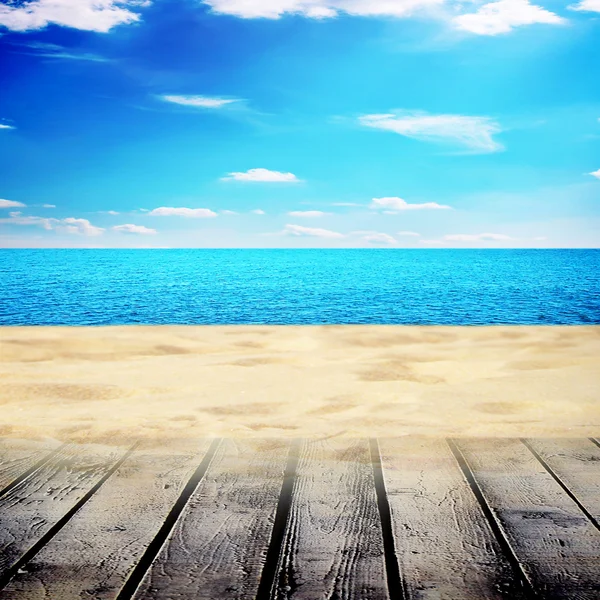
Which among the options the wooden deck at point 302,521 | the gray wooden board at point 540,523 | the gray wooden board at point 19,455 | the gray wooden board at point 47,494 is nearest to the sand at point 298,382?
the gray wooden board at point 19,455

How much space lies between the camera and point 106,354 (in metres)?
5.22

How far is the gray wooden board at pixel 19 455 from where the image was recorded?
232 cm

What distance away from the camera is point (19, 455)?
2.57 m

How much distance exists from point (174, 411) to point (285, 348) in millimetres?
2161

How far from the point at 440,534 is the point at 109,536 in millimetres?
988

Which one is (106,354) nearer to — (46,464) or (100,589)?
(46,464)

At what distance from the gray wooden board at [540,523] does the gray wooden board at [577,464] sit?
0.06 metres

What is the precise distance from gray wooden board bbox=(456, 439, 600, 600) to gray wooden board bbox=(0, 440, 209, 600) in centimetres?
109

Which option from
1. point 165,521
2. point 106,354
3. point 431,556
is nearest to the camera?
point 431,556

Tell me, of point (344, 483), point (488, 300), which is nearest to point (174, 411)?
point (344, 483)

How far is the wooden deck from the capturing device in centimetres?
153

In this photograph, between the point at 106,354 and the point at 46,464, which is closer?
the point at 46,464

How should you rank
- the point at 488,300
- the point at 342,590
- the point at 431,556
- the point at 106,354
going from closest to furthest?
1. the point at 342,590
2. the point at 431,556
3. the point at 106,354
4. the point at 488,300

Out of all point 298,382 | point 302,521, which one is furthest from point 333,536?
point 298,382
